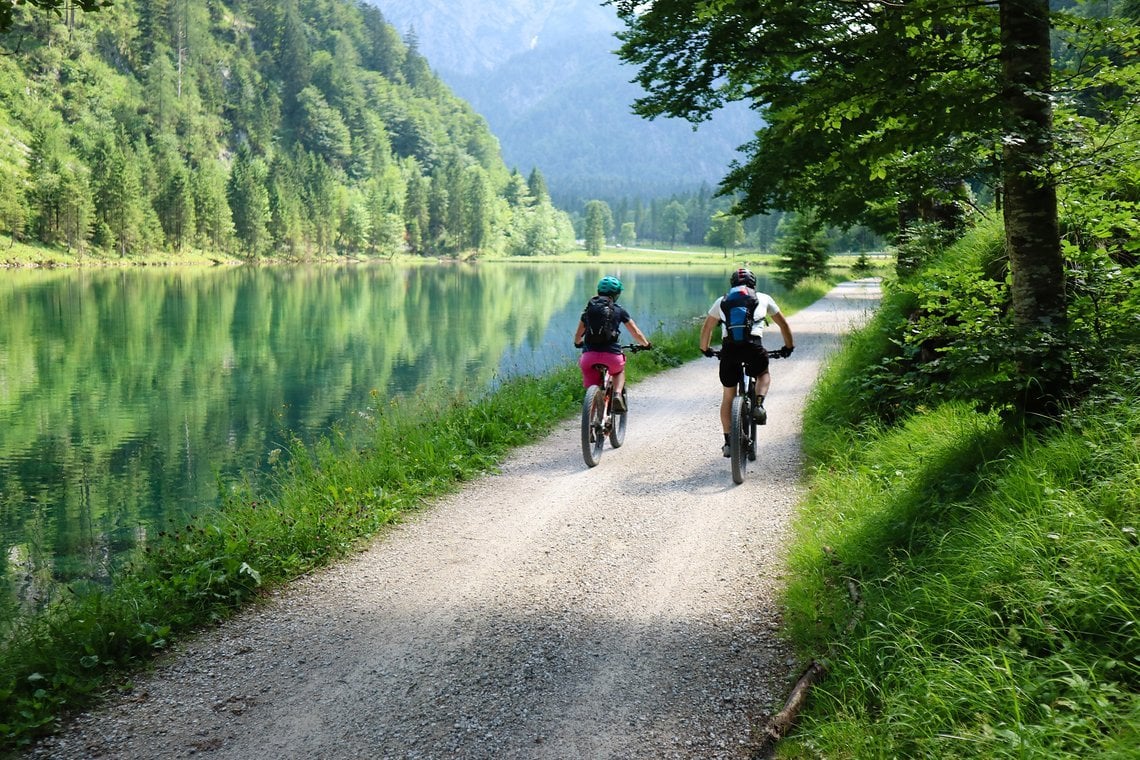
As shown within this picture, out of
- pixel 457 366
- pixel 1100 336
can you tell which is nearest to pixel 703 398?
pixel 1100 336

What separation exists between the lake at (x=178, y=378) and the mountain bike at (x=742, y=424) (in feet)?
17.4

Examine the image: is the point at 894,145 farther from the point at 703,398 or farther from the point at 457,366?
the point at 457,366

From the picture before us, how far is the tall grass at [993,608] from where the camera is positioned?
3.13 meters

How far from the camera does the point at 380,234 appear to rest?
125812 millimetres

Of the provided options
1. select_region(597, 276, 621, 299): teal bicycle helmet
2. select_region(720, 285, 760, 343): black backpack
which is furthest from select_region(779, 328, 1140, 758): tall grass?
select_region(597, 276, 621, 299): teal bicycle helmet

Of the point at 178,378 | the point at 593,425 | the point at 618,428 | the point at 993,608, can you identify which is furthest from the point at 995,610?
the point at 178,378

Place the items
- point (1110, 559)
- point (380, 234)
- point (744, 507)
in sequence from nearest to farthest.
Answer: point (1110, 559)
point (744, 507)
point (380, 234)

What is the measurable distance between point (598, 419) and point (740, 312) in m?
2.14

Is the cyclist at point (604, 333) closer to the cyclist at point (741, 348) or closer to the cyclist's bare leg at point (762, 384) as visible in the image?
the cyclist at point (741, 348)

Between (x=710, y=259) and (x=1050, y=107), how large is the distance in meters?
160

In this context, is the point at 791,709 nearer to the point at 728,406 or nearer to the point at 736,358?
the point at 728,406

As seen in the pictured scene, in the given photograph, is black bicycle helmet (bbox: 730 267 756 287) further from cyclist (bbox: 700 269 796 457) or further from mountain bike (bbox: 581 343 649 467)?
mountain bike (bbox: 581 343 649 467)

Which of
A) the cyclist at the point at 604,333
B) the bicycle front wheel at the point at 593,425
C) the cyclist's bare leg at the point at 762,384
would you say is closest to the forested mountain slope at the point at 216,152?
the cyclist at the point at 604,333

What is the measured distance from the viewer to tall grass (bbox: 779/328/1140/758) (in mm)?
3129
